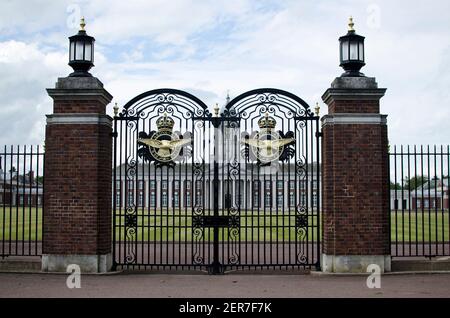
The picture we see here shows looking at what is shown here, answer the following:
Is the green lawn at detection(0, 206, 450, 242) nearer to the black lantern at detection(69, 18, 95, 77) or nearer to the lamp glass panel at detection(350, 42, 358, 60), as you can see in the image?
the black lantern at detection(69, 18, 95, 77)

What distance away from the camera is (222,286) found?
10.3 m

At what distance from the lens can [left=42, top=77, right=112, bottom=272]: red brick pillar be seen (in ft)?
38.5

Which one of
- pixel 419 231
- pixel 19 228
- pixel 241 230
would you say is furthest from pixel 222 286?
pixel 241 230

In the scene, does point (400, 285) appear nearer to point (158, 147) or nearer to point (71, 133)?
point (158, 147)

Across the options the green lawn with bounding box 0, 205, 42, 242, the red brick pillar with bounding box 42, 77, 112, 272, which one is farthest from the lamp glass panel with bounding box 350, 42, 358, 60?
the green lawn with bounding box 0, 205, 42, 242

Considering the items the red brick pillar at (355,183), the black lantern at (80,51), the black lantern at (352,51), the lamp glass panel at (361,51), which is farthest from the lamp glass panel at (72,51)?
the lamp glass panel at (361,51)

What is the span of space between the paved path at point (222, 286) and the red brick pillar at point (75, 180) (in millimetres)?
501

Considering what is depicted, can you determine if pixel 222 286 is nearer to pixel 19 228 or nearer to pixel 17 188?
pixel 17 188

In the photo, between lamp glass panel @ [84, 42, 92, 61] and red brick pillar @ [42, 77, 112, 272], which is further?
lamp glass panel @ [84, 42, 92, 61]

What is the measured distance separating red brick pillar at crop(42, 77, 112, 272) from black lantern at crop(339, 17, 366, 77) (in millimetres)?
5291

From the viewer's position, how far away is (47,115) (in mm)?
11977

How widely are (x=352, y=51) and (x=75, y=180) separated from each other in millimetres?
6529
